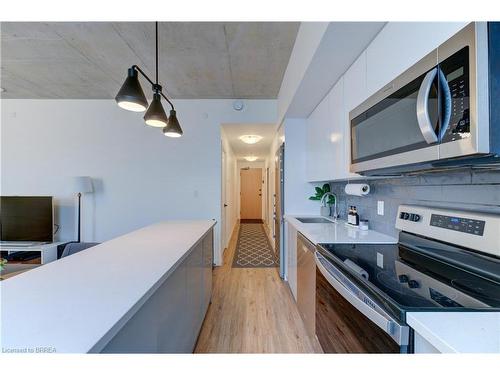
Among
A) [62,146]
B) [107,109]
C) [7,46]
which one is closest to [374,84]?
[7,46]

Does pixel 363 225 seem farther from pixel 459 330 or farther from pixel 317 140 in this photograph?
pixel 459 330

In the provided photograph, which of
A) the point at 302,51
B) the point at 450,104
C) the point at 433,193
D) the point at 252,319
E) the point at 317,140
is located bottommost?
the point at 252,319

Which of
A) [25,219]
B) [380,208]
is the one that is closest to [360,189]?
[380,208]

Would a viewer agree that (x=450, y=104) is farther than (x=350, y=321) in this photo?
A: No

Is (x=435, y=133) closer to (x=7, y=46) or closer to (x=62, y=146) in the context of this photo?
(x=7, y=46)

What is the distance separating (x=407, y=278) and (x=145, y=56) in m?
3.00

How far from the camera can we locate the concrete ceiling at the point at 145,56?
6.63ft

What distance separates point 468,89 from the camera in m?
0.68

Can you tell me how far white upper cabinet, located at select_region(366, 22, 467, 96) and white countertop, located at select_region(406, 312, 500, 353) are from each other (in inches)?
37.1

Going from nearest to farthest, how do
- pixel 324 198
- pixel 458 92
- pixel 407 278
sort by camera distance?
pixel 458 92 < pixel 407 278 < pixel 324 198

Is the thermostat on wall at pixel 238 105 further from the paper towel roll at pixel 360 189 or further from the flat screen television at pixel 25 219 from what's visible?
the flat screen television at pixel 25 219

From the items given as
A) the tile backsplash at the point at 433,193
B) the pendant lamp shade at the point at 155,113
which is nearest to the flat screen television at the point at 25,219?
the pendant lamp shade at the point at 155,113

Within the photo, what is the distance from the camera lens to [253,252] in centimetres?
445
